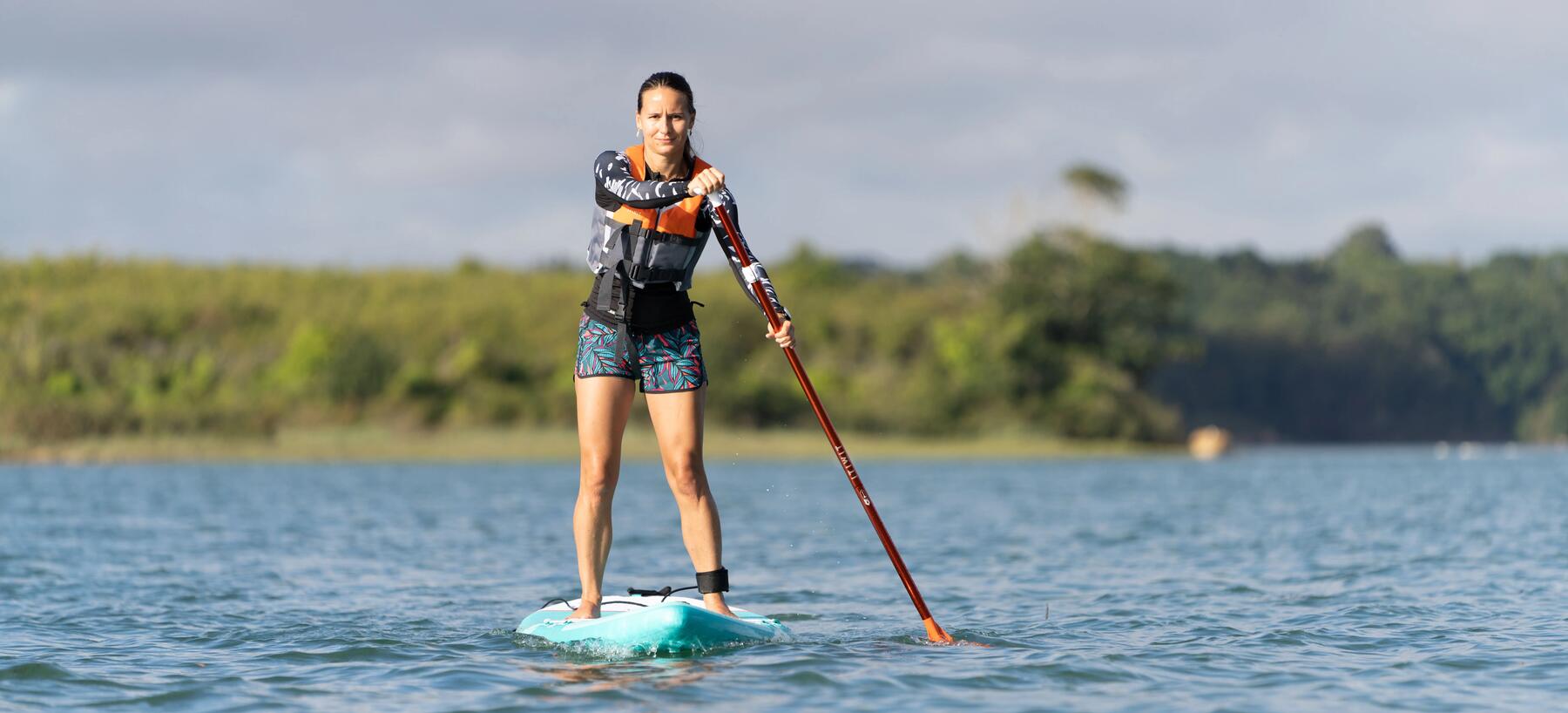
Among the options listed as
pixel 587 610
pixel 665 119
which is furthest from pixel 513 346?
pixel 665 119

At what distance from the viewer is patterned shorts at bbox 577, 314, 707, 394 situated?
813cm

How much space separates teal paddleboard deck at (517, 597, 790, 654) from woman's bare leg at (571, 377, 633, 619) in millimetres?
149

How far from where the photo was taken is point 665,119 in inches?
313

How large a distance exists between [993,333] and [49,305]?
103 ft

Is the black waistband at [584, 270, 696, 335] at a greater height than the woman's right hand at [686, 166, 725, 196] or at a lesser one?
lesser

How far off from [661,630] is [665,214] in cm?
201

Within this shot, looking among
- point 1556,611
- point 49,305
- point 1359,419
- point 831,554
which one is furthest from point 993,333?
point 1359,419

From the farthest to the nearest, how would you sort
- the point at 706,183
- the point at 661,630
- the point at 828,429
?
the point at 828,429 < the point at 661,630 < the point at 706,183

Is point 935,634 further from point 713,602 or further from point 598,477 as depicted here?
point 598,477

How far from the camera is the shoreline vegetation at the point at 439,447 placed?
4250 centimetres

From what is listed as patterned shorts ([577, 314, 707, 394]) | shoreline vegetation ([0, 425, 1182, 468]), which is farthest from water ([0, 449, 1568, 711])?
shoreline vegetation ([0, 425, 1182, 468])

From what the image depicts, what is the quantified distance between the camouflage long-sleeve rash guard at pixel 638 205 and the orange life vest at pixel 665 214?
4 cm

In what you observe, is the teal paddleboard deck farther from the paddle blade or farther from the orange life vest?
the orange life vest

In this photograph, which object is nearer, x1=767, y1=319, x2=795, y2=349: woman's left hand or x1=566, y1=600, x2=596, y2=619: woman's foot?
x1=767, y1=319, x2=795, y2=349: woman's left hand
